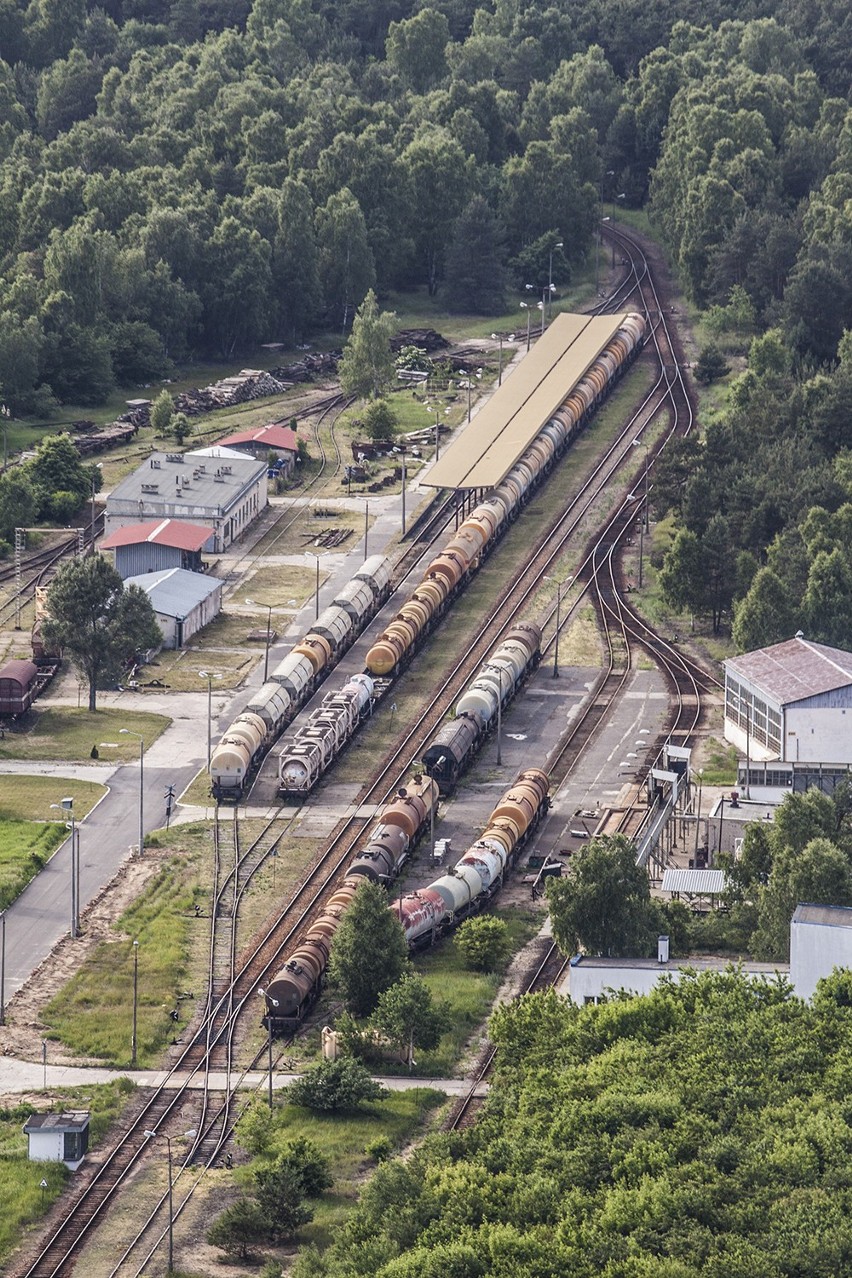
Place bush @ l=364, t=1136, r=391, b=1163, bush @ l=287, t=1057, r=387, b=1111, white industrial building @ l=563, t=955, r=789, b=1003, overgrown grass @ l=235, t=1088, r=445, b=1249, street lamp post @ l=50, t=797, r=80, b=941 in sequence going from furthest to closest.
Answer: street lamp post @ l=50, t=797, r=80, b=941
white industrial building @ l=563, t=955, r=789, b=1003
bush @ l=287, t=1057, r=387, b=1111
bush @ l=364, t=1136, r=391, b=1163
overgrown grass @ l=235, t=1088, r=445, b=1249

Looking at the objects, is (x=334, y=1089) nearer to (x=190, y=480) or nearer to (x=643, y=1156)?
(x=643, y=1156)

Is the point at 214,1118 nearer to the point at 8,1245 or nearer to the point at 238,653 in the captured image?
the point at 8,1245

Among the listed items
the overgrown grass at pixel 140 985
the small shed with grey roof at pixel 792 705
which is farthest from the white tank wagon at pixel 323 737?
the small shed with grey roof at pixel 792 705

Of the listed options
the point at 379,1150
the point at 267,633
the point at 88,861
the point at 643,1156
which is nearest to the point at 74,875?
the point at 88,861

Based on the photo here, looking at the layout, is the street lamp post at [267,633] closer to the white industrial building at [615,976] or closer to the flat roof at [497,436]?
the flat roof at [497,436]

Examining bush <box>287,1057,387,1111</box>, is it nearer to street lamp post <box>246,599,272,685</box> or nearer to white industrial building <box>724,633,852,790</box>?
white industrial building <box>724,633,852,790</box>

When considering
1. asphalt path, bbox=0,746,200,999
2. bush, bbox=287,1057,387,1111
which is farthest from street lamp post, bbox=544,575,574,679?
bush, bbox=287,1057,387,1111
